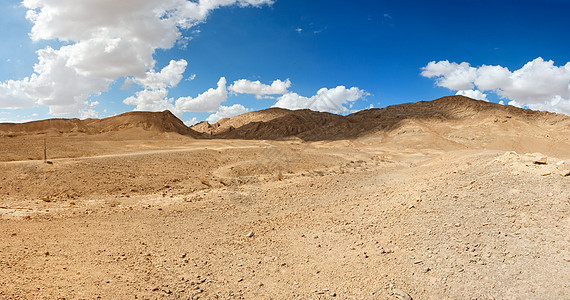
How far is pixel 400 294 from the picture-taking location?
5227 millimetres

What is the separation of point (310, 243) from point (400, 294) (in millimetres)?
3051

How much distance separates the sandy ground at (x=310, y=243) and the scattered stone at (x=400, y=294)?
2 centimetres

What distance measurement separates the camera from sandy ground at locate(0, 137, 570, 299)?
5469 millimetres

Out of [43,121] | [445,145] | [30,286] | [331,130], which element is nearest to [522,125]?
[445,145]

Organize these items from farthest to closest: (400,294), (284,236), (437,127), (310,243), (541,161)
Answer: (437,127), (541,161), (284,236), (310,243), (400,294)

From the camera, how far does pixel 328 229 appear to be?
877 centimetres

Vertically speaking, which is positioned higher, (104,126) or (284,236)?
(104,126)

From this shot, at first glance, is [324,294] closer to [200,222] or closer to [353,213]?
[353,213]

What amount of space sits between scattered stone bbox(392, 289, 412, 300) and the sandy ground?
0.02 meters

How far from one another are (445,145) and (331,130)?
2968cm

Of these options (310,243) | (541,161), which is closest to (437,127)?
(541,161)

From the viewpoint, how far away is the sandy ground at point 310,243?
5469 mm

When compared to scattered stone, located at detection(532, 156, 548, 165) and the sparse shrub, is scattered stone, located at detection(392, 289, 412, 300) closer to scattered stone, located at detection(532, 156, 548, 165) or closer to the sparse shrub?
scattered stone, located at detection(532, 156, 548, 165)

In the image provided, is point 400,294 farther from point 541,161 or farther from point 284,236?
point 541,161
